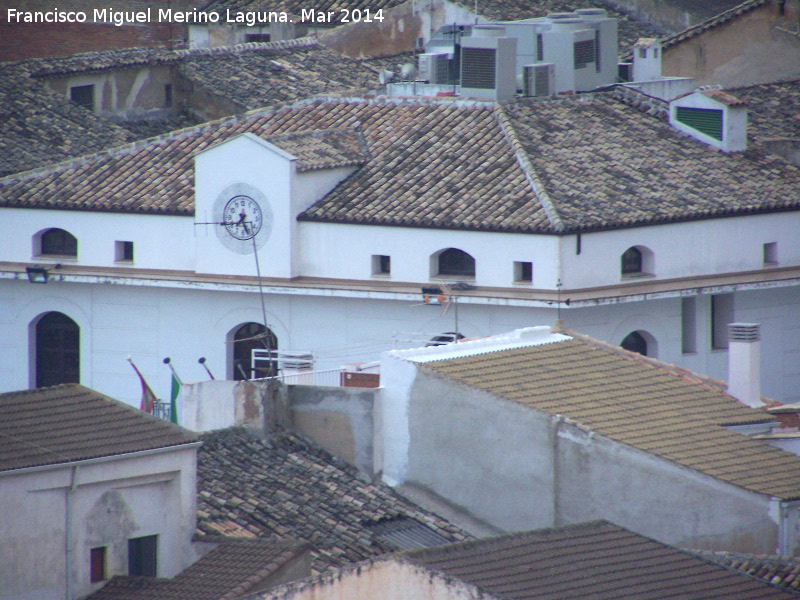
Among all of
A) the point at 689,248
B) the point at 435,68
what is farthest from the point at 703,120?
the point at 435,68

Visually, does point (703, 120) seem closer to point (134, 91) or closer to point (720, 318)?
point (720, 318)

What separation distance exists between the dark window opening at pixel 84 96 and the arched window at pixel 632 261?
48.9ft

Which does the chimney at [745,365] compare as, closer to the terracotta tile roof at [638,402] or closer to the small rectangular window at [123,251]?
the terracotta tile roof at [638,402]

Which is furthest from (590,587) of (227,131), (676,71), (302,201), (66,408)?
(676,71)

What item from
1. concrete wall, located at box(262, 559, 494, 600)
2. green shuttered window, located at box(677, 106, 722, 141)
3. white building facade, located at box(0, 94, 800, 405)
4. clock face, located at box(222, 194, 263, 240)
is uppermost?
green shuttered window, located at box(677, 106, 722, 141)

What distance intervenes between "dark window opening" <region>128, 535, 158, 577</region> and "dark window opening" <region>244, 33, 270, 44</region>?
30.8 meters

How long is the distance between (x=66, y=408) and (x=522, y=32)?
17.7 metres

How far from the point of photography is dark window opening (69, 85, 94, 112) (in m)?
41.3

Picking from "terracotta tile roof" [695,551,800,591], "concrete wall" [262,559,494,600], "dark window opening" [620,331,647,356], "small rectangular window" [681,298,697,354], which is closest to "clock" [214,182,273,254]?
"dark window opening" [620,331,647,356]

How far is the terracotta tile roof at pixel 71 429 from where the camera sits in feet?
66.4

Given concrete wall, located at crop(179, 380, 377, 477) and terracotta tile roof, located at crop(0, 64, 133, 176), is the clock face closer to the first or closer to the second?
terracotta tile roof, located at crop(0, 64, 133, 176)

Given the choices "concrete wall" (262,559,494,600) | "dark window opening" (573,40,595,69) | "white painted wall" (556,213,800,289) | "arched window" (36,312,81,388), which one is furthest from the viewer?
"dark window opening" (573,40,595,69)

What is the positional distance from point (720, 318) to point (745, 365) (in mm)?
6792

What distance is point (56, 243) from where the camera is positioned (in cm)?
3472
